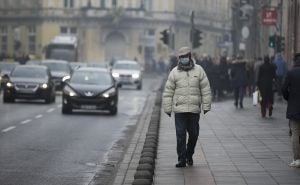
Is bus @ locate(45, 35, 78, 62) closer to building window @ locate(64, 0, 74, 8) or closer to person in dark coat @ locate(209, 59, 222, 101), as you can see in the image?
person in dark coat @ locate(209, 59, 222, 101)

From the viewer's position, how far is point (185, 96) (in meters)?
16.1

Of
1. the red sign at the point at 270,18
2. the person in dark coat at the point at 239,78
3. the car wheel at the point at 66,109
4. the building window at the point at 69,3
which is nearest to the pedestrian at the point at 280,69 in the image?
the person in dark coat at the point at 239,78

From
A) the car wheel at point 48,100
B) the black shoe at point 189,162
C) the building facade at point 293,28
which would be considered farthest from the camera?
the building facade at point 293,28

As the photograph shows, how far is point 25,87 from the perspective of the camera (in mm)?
39406

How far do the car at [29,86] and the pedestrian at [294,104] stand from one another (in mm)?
23907

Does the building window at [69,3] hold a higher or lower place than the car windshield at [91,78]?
higher

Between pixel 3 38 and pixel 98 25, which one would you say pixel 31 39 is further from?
pixel 98 25

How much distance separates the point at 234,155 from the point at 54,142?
5.18m

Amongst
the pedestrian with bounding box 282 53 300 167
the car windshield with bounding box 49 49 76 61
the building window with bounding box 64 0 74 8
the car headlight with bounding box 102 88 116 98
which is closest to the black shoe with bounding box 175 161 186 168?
the pedestrian with bounding box 282 53 300 167

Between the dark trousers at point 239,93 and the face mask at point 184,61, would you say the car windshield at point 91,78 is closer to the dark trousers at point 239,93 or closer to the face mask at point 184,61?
the dark trousers at point 239,93

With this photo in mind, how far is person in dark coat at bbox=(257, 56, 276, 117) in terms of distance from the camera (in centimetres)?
2998

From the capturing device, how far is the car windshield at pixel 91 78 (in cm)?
3516

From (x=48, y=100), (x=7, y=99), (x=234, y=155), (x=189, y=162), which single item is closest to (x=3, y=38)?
(x=48, y=100)

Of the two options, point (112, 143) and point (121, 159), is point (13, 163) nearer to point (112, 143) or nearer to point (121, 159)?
point (121, 159)
